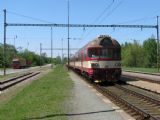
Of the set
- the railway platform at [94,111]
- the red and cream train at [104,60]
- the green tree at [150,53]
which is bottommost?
the railway platform at [94,111]

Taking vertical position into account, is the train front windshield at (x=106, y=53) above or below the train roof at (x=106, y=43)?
below

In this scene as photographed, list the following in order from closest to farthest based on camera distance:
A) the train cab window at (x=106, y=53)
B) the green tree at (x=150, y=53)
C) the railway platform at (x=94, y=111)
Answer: the railway platform at (x=94, y=111) → the train cab window at (x=106, y=53) → the green tree at (x=150, y=53)

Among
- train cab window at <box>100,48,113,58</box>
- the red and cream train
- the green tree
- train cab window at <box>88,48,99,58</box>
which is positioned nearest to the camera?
the red and cream train

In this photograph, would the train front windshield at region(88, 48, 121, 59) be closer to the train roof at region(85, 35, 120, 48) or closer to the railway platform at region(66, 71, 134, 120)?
the train roof at region(85, 35, 120, 48)

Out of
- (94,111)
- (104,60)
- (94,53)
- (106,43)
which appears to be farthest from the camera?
(106,43)

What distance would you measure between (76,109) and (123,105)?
2.35 metres

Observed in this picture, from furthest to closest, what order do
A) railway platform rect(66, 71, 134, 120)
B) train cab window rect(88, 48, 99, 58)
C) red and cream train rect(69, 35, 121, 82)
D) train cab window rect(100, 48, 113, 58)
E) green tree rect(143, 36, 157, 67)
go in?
1. green tree rect(143, 36, 157, 67)
2. train cab window rect(88, 48, 99, 58)
3. train cab window rect(100, 48, 113, 58)
4. red and cream train rect(69, 35, 121, 82)
5. railway platform rect(66, 71, 134, 120)

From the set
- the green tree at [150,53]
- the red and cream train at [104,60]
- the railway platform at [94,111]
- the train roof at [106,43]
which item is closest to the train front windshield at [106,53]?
the red and cream train at [104,60]

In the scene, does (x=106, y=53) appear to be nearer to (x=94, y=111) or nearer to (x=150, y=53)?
(x=94, y=111)

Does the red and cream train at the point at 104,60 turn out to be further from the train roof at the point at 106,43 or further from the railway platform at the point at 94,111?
the railway platform at the point at 94,111

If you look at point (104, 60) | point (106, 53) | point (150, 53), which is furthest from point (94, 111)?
point (150, 53)

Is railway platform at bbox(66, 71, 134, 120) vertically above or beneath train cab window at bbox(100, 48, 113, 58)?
beneath

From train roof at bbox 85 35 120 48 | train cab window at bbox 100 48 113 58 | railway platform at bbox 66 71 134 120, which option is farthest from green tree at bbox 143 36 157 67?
railway platform at bbox 66 71 134 120

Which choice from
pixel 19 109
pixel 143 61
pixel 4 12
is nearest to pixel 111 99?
pixel 19 109
